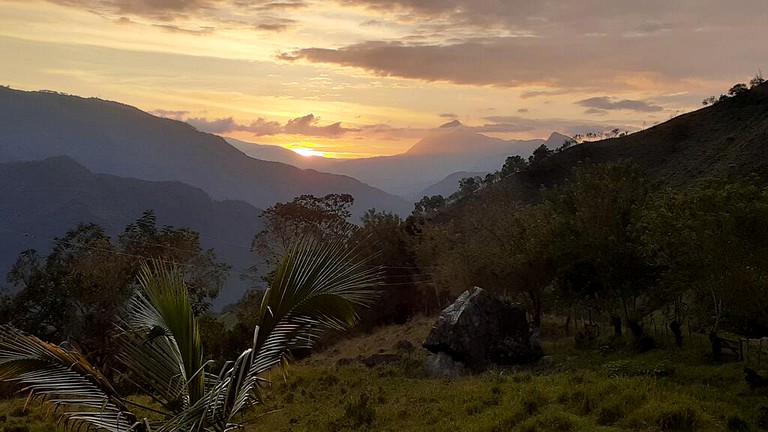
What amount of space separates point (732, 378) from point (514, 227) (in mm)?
16168

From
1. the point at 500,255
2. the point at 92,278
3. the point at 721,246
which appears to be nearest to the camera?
the point at 721,246

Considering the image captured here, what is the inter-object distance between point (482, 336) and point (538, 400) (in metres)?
9.20

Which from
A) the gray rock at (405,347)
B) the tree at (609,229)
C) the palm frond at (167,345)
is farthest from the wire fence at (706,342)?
the palm frond at (167,345)

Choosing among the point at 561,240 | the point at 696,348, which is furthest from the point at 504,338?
the point at 696,348

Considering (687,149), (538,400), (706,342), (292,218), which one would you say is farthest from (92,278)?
(687,149)

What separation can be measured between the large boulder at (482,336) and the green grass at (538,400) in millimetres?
→ 1247

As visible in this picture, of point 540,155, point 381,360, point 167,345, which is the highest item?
point 540,155

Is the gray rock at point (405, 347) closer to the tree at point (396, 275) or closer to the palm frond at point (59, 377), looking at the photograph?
the tree at point (396, 275)

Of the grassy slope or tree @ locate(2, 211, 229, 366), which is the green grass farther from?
tree @ locate(2, 211, 229, 366)

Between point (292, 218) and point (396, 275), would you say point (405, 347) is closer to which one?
point (396, 275)

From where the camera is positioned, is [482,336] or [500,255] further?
[500,255]

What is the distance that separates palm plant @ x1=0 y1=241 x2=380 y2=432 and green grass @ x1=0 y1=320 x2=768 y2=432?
123 inches

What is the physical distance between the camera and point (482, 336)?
76.8 feet

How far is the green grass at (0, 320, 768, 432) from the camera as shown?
12.2 meters
